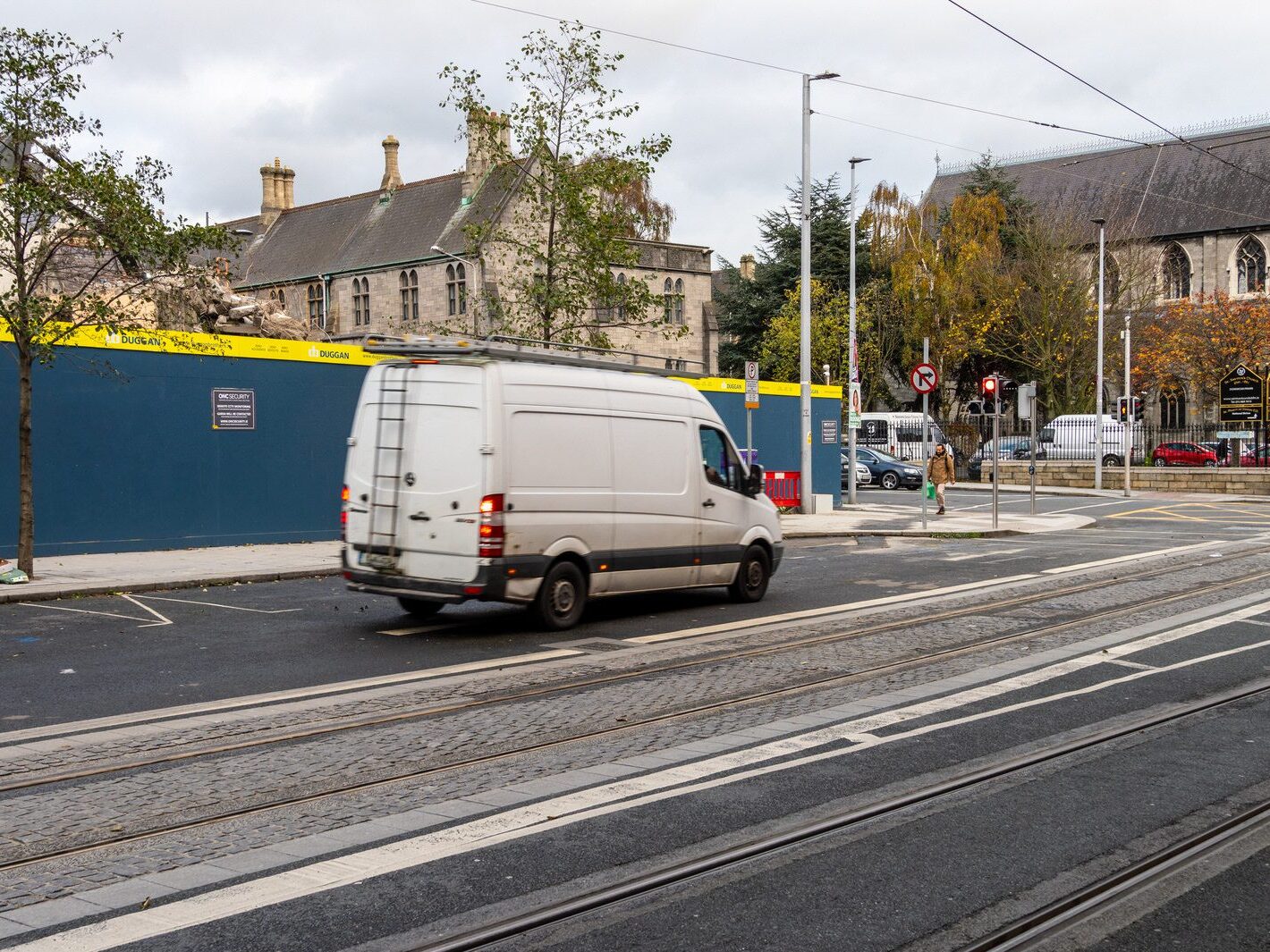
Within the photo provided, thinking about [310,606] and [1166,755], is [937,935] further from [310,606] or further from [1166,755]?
[310,606]

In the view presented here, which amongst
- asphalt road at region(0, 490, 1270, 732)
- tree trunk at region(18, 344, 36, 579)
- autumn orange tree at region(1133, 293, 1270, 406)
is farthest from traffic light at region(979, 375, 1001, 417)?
autumn orange tree at region(1133, 293, 1270, 406)

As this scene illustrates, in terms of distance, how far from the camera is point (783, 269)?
63.5 m

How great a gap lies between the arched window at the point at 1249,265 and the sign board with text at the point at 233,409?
69.1m

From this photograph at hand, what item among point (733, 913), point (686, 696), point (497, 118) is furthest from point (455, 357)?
point (497, 118)

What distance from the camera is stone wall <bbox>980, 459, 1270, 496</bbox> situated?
41.0 m

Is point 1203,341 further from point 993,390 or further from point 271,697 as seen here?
point 271,697

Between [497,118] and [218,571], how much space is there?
41.6 ft

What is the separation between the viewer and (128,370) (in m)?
18.3

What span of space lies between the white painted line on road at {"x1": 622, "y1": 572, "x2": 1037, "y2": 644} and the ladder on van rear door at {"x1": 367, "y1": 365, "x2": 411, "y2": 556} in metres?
2.32

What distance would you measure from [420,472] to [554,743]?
462 cm

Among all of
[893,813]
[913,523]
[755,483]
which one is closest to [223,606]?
[755,483]

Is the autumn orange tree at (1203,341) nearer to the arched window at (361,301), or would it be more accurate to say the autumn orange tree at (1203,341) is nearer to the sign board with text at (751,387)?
the arched window at (361,301)

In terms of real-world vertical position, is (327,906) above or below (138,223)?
below

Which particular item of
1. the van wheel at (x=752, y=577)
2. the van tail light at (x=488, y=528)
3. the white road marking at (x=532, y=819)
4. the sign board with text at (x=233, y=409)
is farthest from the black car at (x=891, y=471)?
the white road marking at (x=532, y=819)
